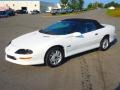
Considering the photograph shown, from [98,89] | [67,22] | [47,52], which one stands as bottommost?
[98,89]

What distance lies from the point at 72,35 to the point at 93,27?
1492 millimetres

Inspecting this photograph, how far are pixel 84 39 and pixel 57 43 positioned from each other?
1347 millimetres

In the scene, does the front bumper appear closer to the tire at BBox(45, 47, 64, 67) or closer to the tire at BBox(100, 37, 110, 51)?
the tire at BBox(45, 47, 64, 67)

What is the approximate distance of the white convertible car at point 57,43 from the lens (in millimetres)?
8125

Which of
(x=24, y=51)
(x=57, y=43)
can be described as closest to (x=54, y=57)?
(x=57, y=43)

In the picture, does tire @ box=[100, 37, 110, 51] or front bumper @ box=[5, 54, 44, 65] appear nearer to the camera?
front bumper @ box=[5, 54, 44, 65]

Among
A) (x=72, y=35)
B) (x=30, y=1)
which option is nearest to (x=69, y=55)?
(x=72, y=35)

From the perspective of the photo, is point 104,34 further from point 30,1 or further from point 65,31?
point 30,1

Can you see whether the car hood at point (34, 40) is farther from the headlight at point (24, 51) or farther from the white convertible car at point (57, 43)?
the headlight at point (24, 51)

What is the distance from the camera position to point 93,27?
1030cm

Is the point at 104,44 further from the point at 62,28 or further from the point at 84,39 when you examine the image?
the point at 62,28

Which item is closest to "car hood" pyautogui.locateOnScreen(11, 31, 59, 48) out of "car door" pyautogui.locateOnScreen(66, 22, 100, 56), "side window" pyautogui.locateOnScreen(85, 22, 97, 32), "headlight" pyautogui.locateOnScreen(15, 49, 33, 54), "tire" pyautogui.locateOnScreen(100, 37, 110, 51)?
"headlight" pyautogui.locateOnScreen(15, 49, 33, 54)

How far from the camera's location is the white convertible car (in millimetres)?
8125

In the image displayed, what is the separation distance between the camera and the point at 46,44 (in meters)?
8.27
